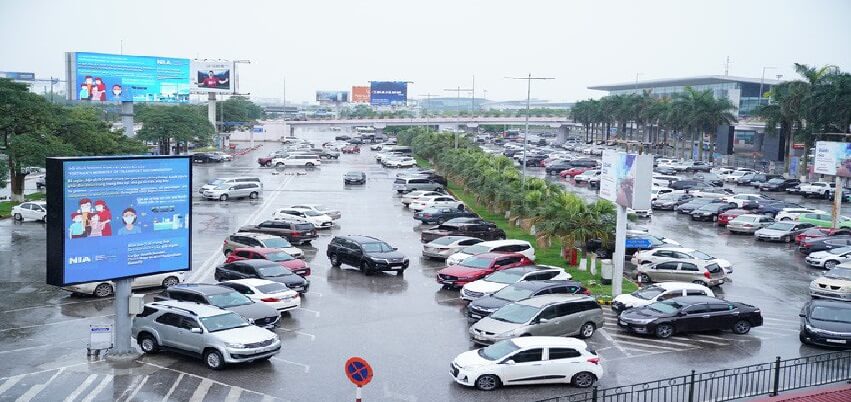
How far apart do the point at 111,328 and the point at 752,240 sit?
34920 millimetres

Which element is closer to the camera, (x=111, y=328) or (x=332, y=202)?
(x=111, y=328)

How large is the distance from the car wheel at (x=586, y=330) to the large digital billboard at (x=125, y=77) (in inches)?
2520

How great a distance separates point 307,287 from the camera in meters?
29.6

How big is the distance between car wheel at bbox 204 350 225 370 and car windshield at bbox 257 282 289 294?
5.47 m

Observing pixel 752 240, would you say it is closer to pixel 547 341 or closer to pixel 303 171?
pixel 547 341

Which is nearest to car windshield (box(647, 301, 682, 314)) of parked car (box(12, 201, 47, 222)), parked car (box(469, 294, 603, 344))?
parked car (box(469, 294, 603, 344))

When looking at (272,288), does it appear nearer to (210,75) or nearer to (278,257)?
(278,257)

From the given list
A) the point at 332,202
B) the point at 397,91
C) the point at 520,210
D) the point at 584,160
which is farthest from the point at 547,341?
the point at 397,91

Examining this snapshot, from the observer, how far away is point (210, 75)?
112 metres

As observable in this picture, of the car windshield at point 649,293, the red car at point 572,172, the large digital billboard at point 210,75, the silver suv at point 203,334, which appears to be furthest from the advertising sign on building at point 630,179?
the large digital billboard at point 210,75

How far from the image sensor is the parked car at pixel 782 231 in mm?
44875

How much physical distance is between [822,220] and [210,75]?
82.9m

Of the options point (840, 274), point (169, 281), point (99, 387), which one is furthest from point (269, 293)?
point (840, 274)

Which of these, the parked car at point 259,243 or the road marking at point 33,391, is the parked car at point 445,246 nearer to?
the parked car at point 259,243
